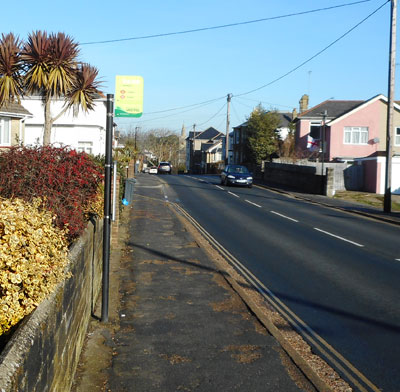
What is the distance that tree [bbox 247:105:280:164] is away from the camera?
183ft

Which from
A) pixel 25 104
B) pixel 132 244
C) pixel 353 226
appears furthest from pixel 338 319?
pixel 25 104

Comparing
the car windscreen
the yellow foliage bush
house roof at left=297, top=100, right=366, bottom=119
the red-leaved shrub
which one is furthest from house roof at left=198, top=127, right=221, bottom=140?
the yellow foliage bush

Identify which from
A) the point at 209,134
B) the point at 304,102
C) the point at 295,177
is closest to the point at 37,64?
the point at 295,177

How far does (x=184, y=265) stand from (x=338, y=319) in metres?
3.91

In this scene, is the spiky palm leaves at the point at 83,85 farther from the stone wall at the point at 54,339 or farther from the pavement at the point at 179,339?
the stone wall at the point at 54,339

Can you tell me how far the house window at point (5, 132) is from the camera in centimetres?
2866

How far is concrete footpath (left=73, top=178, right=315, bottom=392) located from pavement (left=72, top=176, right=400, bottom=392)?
1 centimetres

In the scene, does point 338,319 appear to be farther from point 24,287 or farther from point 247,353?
point 24,287

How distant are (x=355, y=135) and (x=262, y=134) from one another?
10.7 meters

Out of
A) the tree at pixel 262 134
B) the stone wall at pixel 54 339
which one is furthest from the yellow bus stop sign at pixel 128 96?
the tree at pixel 262 134

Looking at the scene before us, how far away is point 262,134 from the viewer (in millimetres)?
55750

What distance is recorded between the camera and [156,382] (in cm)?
510

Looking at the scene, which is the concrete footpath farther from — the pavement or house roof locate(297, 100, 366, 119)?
house roof locate(297, 100, 366, 119)

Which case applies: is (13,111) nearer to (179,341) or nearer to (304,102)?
(179,341)
